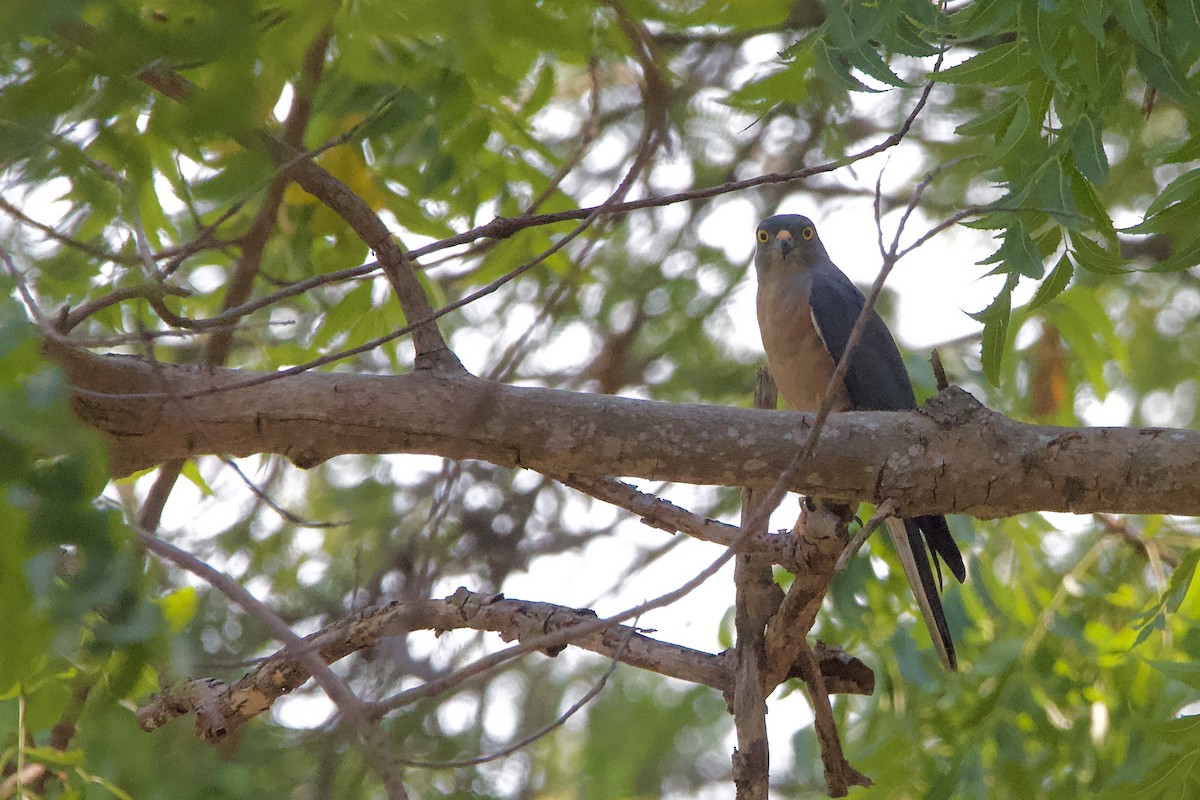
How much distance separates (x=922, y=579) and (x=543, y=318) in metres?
2.80

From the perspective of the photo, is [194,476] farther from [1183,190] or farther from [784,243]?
[1183,190]

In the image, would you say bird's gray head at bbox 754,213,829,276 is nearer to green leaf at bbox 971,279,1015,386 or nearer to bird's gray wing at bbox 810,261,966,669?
bird's gray wing at bbox 810,261,966,669

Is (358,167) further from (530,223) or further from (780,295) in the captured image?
(780,295)

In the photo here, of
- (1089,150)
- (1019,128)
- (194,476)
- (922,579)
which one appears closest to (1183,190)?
(1089,150)

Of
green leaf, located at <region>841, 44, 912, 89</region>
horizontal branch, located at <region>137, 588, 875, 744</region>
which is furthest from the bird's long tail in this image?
green leaf, located at <region>841, 44, 912, 89</region>

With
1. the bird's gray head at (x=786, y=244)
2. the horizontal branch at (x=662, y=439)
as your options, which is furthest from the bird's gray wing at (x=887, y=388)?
the horizontal branch at (x=662, y=439)

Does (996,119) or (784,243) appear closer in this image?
(996,119)

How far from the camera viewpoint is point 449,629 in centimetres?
332

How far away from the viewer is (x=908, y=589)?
15.9 ft

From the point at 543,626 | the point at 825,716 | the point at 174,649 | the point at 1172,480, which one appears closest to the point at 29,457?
the point at 174,649

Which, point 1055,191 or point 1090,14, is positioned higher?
point 1090,14

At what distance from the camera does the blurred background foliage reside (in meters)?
1.57

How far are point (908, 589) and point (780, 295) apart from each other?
163 cm

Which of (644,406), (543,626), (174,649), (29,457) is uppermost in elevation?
(644,406)
